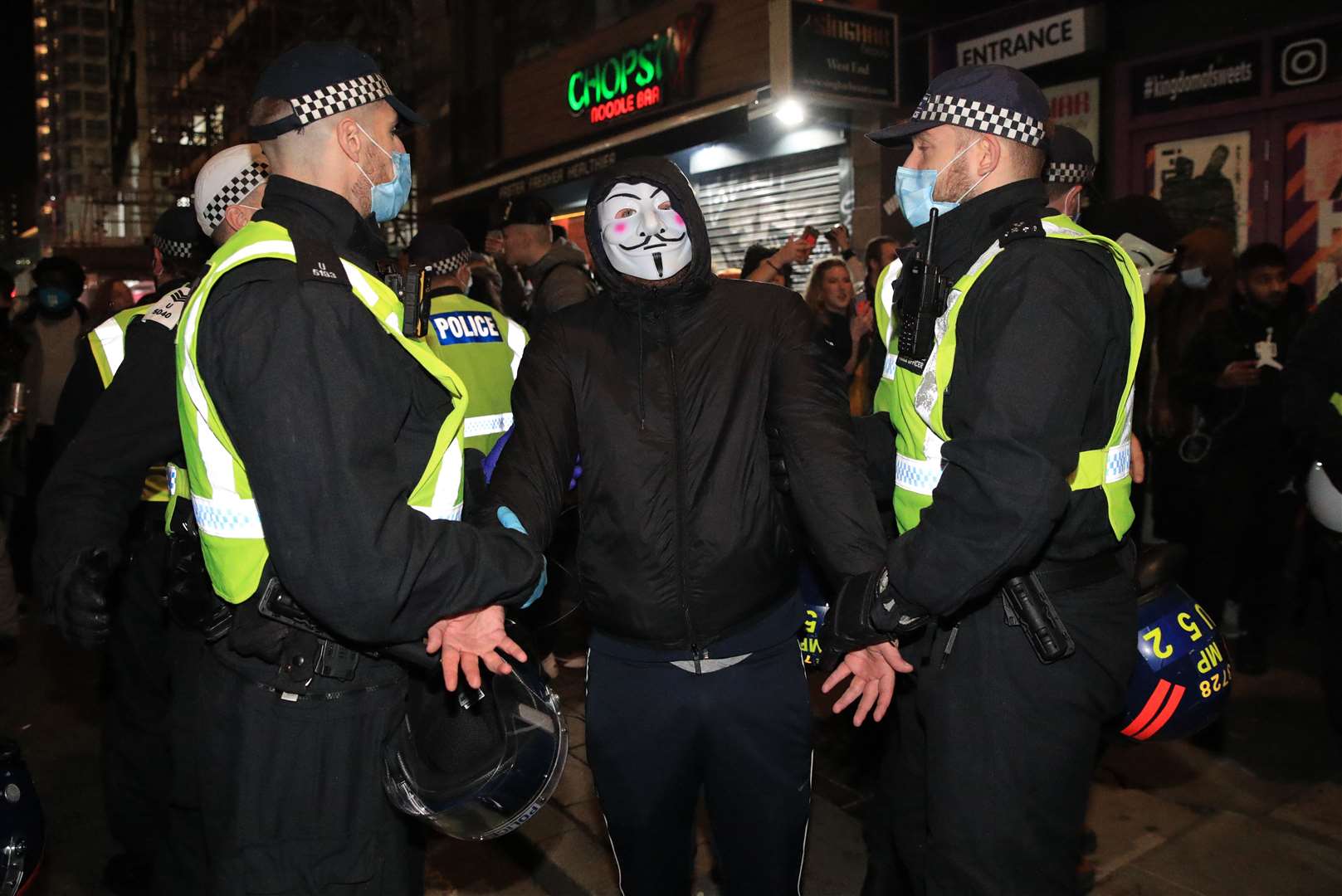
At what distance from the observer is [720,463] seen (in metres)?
2.60

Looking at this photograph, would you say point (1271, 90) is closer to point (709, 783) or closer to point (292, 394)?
point (709, 783)

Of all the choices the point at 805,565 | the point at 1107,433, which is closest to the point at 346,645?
the point at 805,565

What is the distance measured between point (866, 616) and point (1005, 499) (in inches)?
17.8

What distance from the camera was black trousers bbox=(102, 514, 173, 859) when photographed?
3586 mm

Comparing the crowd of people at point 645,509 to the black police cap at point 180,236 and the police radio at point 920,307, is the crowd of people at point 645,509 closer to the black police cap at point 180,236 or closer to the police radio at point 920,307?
the police radio at point 920,307

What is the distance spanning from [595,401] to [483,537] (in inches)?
24.6

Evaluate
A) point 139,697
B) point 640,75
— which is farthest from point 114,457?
point 640,75

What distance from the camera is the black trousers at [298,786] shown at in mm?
2135

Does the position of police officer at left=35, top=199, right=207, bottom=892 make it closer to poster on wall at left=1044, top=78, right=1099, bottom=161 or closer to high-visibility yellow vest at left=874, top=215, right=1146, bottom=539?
high-visibility yellow vest at left=874, top=215, right=1146, bottom=539

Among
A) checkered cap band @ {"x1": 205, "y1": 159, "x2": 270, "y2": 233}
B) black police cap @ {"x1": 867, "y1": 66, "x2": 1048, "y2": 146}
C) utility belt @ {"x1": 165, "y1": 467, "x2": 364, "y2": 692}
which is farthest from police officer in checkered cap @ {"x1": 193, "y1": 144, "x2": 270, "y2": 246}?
black police cap @ {"x1": 867, "y1": 66, "x2": 1048, "y2": 146}

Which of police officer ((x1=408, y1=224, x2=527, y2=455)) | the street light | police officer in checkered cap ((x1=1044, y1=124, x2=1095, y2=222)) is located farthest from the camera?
the street light

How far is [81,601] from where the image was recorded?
2.58 m

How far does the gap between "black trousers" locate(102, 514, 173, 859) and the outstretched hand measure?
2.36 metres

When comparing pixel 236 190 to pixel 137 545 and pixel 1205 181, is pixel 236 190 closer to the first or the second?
pixel 137 545
